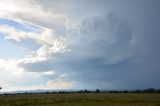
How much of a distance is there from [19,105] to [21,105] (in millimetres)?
490

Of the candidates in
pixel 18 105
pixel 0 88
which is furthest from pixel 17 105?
pixel 0 88

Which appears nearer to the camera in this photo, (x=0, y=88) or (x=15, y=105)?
(x=15, y=105)

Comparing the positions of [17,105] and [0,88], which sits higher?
[0,88]

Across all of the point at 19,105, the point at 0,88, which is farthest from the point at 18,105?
the point at 0,88

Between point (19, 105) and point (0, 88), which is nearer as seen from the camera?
point (19, 105)

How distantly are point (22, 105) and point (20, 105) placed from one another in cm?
49

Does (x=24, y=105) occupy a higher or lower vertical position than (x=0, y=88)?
lower

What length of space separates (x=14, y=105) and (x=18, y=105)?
0.98 meters

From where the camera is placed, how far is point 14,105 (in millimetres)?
69500

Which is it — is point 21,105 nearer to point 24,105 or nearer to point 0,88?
point 24,105

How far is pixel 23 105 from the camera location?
7006 centimetres

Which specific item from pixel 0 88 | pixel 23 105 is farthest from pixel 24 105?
pixel 0 88

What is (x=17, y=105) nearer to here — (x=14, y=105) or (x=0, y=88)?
(x=14, y=105)

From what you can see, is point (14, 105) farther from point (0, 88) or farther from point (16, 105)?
point (0, 88)
